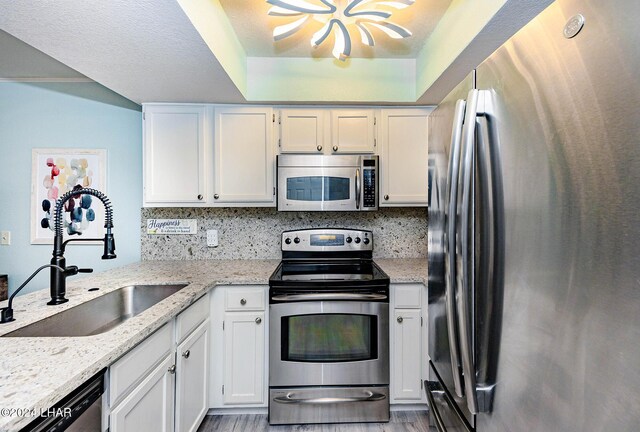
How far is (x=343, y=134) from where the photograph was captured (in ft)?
7.51

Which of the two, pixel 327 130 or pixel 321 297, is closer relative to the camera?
pixel 321 297

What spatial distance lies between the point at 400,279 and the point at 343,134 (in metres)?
1.13

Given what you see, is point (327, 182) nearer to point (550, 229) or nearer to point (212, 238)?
point (212, 238)

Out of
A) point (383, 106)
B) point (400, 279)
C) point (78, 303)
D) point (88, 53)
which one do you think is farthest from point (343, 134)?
point (78, 303)

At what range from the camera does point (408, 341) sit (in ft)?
6.31

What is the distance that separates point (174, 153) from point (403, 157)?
1719mm

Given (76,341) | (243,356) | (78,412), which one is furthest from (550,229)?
(243,356)

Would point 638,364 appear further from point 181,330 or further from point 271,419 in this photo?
point 271,419

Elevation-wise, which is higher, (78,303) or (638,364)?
(638,364)

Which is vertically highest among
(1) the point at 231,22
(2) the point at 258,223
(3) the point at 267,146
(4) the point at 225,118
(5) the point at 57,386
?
(1) the point at 231,22

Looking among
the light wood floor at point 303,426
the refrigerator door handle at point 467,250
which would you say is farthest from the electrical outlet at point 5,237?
the refrigerator door handle at point 467,250

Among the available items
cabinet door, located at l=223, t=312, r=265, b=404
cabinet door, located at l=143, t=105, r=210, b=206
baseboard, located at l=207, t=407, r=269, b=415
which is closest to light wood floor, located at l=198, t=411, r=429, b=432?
baseboard, located at l=207, t=407, r=269, b=415

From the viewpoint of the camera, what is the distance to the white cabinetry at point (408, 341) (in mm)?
1921

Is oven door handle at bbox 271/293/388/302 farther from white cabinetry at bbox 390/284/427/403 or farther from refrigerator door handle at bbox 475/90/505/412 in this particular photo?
refrigerator door handle at bbox 475/90/505/412
